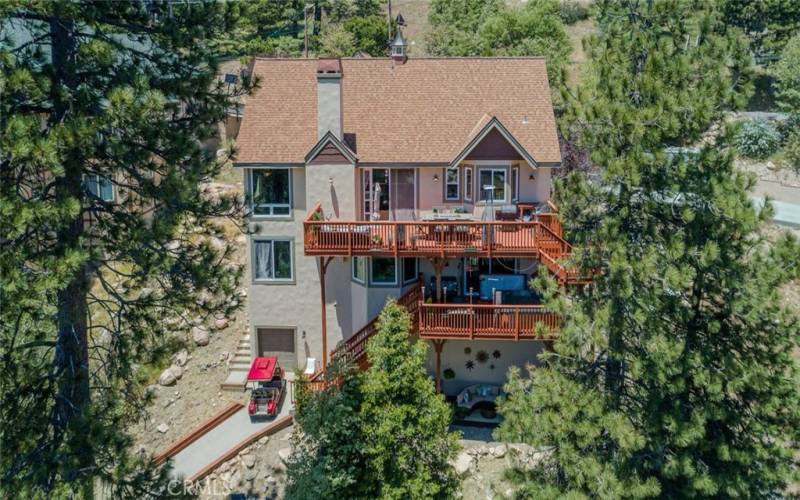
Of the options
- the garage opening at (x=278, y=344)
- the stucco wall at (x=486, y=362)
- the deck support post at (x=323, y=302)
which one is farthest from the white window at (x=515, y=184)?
the garage opening at (x=278, y=344)

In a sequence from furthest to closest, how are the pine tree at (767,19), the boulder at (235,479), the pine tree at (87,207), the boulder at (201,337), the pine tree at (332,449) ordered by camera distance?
the pine tree at (767,19) < the boulder at (201,337) < the boulder at (235,479) < the pine tree at (332,449) < the pine tree at (87,207)

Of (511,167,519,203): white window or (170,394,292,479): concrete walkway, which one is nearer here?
(170,394,292,479): concrete walkway

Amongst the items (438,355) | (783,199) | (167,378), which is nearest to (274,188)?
(167,378)

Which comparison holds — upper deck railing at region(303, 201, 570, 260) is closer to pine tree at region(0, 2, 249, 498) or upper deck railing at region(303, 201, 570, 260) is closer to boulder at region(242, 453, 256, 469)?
boulder at region(242, 453, 256, 469)

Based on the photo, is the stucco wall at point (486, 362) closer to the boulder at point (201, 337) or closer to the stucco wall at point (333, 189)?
the stucco wall at point (333, 189)

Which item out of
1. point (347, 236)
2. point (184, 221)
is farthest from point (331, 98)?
point (184, 221)

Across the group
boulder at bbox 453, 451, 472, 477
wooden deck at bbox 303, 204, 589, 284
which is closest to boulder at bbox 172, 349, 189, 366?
wooden deck at bbox 303, 204, 589, 284

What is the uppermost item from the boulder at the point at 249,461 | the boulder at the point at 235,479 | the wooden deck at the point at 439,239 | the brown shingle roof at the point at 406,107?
the brown shingle roof at the point at 406,107
